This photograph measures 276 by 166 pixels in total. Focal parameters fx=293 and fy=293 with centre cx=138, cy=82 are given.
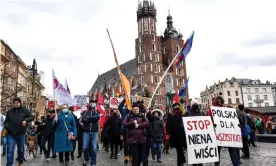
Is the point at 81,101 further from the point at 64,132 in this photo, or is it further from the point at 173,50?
the point at 173,50

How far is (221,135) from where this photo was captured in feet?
24.4

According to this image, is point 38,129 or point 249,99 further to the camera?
point 249,99

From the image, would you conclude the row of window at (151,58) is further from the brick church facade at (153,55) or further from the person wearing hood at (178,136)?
the person wearing hood at (178,136)

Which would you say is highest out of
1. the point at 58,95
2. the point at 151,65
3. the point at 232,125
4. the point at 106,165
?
the point at 151,65

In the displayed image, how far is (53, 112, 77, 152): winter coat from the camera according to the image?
867cm

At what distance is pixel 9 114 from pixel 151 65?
8723 centimetres

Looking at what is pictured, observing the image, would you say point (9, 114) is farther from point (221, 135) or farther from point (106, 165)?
point (221, 135)

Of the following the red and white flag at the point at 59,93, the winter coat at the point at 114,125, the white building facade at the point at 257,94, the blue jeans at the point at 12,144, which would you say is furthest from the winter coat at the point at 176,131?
the white building facade at the point at 257,94

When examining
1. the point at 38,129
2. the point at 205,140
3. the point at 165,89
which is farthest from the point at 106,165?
the point at 165,89

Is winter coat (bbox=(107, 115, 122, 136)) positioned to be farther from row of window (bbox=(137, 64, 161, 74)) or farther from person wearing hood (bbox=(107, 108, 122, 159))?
row of window (bbox=(137, 64, 161, 74))

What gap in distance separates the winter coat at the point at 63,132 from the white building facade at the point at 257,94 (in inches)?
3874

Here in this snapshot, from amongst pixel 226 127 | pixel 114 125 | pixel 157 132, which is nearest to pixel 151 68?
pixel 114 125

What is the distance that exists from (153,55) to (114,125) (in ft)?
282

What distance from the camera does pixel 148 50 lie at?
95938mm
